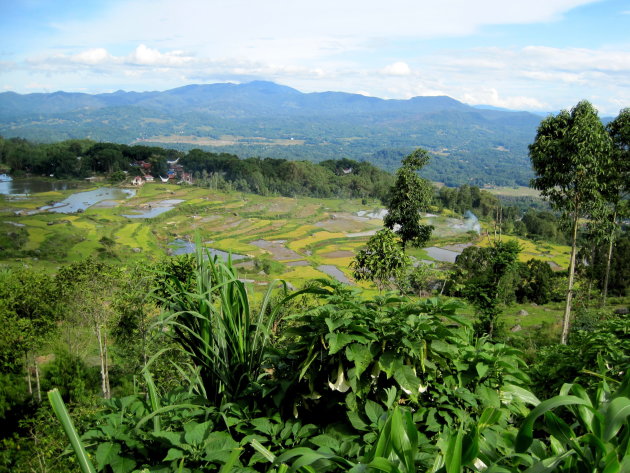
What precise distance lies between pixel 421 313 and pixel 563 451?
26.6 inches

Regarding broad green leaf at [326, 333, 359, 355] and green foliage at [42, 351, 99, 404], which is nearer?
broad green leaf at [326, 333, 359, 355]

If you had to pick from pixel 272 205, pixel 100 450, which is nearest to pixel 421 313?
pixel 100 450

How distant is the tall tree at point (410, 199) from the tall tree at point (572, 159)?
2.63 m

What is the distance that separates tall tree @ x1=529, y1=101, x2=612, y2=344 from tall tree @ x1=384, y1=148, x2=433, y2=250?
2.63 metres

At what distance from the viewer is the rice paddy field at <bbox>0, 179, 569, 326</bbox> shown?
30.5 meters

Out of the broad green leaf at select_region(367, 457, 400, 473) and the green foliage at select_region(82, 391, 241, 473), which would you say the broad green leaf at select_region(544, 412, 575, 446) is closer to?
the broad green leaf at select_region(367, 457, 400, 473)

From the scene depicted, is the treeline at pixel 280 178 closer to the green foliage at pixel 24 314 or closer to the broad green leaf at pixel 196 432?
the green foliage at pixel 24 314

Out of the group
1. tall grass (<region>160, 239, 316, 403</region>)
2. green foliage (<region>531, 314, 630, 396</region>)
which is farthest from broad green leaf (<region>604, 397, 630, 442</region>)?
tall grass (<region>160, 239, 316, 403</region>)

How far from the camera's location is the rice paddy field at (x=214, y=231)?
30.5m

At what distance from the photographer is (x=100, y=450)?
4.59ft

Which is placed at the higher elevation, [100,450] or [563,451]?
[563,451]

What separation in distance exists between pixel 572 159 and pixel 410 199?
12.2ft

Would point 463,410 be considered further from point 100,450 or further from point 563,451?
point 100,450

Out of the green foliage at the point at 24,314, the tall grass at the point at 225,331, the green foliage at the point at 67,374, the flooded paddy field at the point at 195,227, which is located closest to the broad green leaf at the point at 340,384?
the tall grass at the point at 225,331
